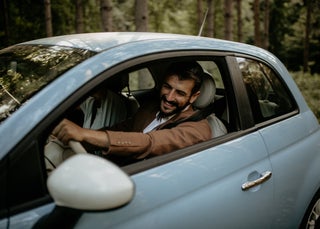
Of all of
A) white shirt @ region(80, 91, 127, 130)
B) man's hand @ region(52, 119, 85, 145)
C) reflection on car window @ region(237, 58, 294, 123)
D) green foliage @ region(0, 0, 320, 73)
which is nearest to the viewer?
man's hand @ region(52, 119, 85, 145)

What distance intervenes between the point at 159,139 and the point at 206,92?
0.69m

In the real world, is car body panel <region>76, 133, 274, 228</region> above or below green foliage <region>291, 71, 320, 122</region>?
above

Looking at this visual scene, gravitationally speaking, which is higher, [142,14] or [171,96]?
[142,14]

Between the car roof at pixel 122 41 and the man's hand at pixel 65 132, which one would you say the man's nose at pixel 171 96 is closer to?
the car roof at pixel 122 41

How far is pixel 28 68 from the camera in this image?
80.9 inches

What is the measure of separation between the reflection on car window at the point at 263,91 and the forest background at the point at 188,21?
13.6 ft

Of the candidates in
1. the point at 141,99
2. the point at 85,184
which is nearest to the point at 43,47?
the point at 85,184

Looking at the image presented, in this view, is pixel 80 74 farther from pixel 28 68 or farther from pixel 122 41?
pixel 28 68

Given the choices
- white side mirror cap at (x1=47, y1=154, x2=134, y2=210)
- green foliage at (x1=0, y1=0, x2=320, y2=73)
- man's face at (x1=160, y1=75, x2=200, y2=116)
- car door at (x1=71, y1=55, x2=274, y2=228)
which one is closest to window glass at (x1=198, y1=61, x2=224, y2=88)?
man's face at (x1=160, y1=75, x2=200, y2=116)

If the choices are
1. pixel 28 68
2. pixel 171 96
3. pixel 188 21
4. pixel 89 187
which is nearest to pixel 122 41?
pixel 28 68

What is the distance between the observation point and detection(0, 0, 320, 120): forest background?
12.3 meters

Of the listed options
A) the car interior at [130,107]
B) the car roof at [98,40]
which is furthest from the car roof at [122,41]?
the car interior at [130,107]

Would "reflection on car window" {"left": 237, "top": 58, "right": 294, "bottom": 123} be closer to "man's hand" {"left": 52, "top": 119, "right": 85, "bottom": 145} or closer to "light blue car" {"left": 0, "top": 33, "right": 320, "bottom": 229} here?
"light blue car" {"left": 0, "top": 33, "right": 320, "bottom": 229}

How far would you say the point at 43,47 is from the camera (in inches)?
86.1
